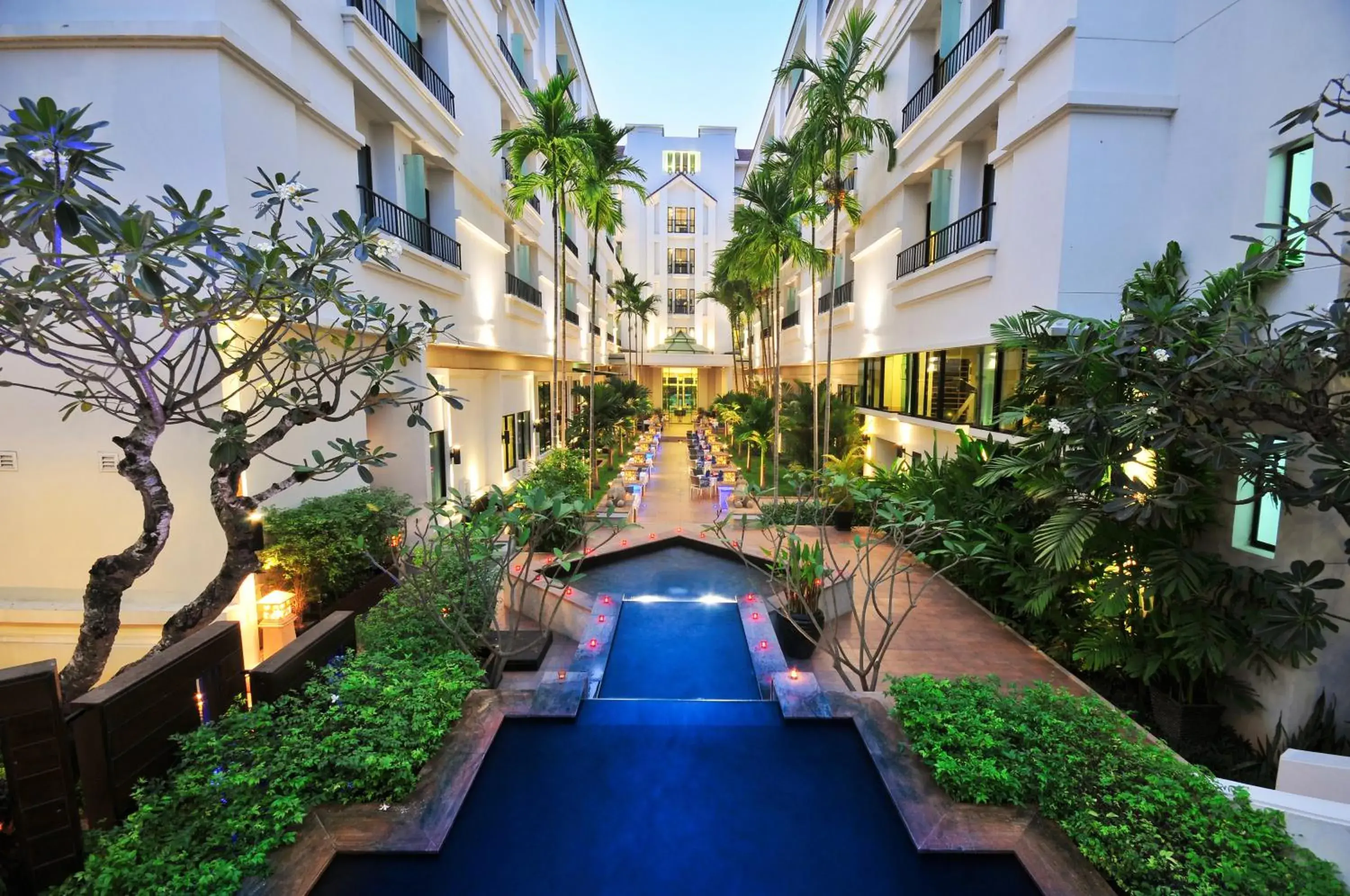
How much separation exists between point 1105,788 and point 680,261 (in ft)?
128

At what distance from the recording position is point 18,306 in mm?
3320

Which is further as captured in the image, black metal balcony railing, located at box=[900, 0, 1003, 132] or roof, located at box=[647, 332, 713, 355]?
roof, located at box=[647, 332, 713, 355]

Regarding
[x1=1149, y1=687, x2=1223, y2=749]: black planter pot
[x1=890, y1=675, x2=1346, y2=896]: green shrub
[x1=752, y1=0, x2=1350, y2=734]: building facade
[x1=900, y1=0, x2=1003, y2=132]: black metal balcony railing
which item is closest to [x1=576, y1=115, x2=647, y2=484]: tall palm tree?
[x1=900, y1=0, x2=1003, y2=132]: black metal balcony railing

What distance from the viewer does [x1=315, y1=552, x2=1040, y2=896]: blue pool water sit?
3375 mm

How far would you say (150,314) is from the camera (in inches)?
140

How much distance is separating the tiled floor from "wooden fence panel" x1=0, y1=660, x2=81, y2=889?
317cm

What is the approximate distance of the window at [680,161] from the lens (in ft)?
133

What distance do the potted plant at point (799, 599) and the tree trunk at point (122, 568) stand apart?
5.24 meters

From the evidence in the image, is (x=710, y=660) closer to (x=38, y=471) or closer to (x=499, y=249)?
(x=38, y=471)

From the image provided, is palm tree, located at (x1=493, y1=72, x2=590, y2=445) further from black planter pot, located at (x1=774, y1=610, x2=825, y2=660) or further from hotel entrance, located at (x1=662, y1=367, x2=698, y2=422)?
hotel entrance, located at (x1=662, y1=367, x2=698, y2=422)

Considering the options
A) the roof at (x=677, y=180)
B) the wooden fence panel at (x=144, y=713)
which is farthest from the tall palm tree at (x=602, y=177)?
the roof at (x=677, y=180)

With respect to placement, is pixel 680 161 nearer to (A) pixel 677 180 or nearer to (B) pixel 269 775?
(A) pixel 677 180

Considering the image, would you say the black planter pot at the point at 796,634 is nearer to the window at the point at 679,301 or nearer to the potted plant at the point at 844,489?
the potted plant at the point at 844,489

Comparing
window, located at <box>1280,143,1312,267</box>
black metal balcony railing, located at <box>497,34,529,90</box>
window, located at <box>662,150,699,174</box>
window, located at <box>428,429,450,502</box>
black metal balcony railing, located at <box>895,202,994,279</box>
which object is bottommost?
window, located at <box>428,429,450,502</box>
